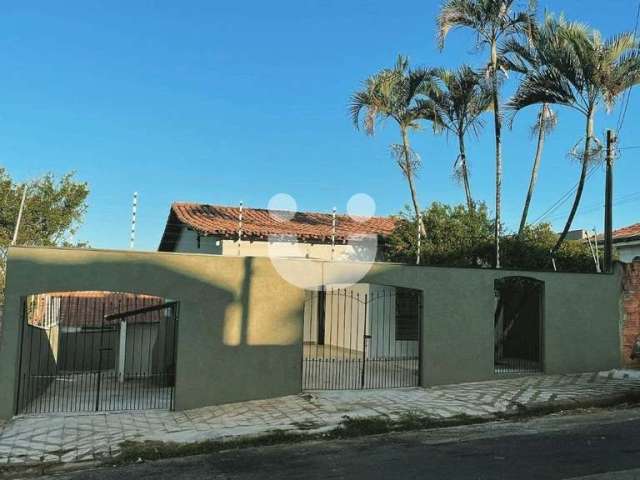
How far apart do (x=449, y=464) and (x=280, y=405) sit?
12.0 ft

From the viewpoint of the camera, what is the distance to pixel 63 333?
13.8 meters

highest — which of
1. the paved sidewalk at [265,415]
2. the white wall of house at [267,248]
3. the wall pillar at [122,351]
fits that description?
the white wall of house at [267,248]

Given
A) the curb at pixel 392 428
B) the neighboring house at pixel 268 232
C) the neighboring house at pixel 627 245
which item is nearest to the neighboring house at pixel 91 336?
the neighboring house at pixel 268 232

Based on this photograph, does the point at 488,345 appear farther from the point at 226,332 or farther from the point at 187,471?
the point at 187,471

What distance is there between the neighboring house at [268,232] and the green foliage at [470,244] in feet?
3.11

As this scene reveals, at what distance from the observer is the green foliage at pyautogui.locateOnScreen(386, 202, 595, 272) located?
1516cm

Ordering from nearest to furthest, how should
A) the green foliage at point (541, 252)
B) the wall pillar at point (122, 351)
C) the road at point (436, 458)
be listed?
the road at point (436, 458)
the wall pillar at point (122, 351)
the green foliage at point (541, 252)

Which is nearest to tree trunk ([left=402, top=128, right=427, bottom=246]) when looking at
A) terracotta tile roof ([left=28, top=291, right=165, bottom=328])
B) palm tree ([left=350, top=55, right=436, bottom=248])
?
palm tree ([left=350, top=55, right=436, bottom=248])

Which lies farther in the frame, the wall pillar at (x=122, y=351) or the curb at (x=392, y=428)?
the wall pillar at (x=122, y=351)

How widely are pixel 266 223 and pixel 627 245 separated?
43.4 feet

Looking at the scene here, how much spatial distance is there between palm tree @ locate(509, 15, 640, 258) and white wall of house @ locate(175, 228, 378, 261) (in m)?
6.18

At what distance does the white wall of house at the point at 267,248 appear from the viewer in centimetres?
1409

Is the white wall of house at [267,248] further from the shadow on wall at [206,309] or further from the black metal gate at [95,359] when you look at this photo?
the shadow on wall at [206,309]

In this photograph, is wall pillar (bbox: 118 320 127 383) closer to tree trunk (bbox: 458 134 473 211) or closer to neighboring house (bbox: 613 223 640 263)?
tree trunk (bbox: 458 134 473 211)
